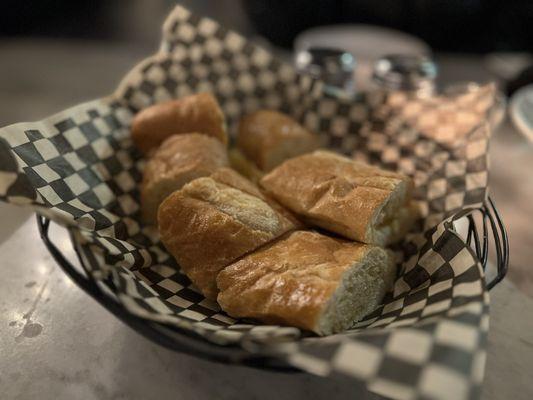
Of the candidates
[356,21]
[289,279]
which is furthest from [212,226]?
[356,21]

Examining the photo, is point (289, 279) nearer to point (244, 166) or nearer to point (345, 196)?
point (345, 196)

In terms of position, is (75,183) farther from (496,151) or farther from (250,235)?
(496,151)

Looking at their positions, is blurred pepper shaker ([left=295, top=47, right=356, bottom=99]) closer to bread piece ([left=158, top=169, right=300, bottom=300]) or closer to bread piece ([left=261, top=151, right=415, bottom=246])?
bread piece ([left=261, top=151, right=415, bottom=246])

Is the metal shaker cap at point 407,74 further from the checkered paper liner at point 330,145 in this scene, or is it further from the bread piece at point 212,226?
the bread piece at point 212,226

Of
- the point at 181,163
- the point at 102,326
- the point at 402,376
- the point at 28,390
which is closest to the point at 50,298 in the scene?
the point at 102,326

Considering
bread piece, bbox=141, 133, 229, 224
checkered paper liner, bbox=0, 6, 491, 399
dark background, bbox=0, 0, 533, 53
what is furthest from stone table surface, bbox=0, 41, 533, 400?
dark background, bbox=0, 0, 533, 53
